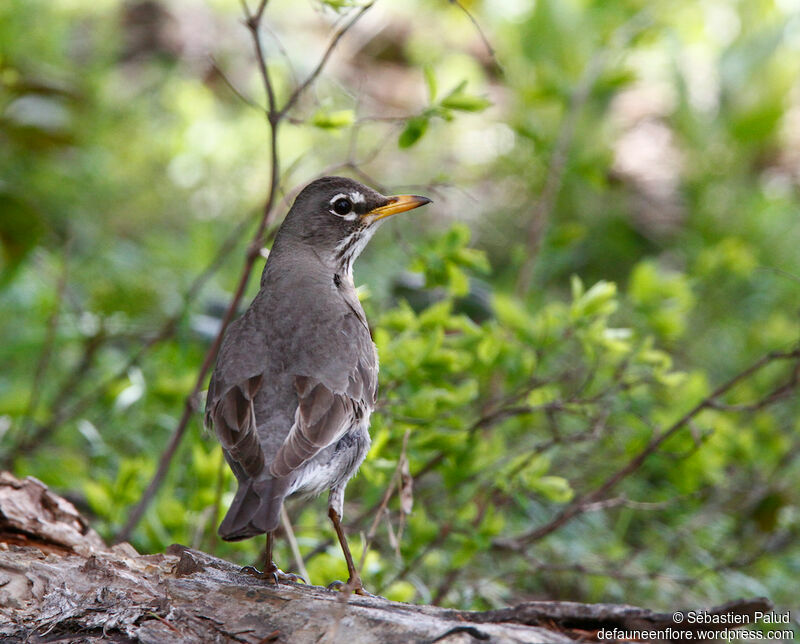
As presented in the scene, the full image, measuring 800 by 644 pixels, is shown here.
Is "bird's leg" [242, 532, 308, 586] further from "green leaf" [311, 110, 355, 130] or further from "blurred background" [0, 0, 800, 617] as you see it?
"green leaf" [311, 110, 355, 130]

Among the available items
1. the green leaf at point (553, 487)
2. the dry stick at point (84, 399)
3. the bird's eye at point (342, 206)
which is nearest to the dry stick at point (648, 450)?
the green leaf at point (553, 487)

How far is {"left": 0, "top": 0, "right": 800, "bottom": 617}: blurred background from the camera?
13.1 feet

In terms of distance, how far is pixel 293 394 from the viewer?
128 inches

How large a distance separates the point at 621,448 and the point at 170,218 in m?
4.82

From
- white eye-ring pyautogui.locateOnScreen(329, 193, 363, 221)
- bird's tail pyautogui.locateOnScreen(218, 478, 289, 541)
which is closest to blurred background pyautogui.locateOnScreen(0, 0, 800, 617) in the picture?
white eye-ring pyautogui.locateOnScreen(329, 193, 363, 221)

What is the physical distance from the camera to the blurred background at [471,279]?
4008 mm

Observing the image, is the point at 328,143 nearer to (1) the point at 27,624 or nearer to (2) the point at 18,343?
(2) the point at 18,343

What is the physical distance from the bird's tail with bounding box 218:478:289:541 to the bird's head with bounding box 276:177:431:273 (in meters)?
1.48

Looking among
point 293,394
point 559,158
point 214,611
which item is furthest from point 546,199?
point 214,611

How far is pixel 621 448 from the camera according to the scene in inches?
196

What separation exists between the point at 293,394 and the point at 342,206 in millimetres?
1183

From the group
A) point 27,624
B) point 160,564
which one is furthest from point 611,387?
point 27,624

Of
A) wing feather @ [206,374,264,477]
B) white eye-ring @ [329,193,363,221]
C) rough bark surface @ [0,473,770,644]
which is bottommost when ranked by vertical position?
rough bark surface @ [0,473,770,644]

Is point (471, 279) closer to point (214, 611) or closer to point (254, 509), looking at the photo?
point (254, 509)
